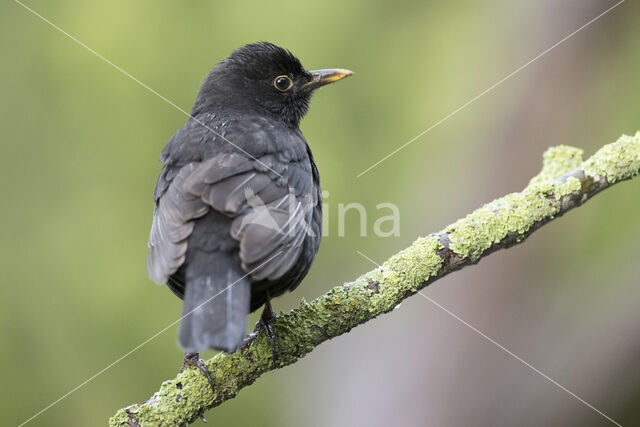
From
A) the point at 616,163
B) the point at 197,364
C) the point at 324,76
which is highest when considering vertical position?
the point at 324,76

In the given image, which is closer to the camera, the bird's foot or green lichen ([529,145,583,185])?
the bird's foot

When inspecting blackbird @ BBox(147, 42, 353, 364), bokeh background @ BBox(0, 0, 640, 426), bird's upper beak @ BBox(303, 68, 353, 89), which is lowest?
bokeh background @ BBox(0, 0, 640, 426)

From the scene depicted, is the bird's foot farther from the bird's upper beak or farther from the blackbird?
the bird's upper beak

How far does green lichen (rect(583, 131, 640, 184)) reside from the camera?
3.79 meters

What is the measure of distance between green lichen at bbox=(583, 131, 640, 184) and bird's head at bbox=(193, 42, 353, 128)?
175 centimetres

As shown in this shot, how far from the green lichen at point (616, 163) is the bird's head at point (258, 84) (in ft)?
5.74

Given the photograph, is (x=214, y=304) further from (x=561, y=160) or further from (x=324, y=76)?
(x=561, y=160)

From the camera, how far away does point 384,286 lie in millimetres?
3465

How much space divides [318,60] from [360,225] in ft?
5.00

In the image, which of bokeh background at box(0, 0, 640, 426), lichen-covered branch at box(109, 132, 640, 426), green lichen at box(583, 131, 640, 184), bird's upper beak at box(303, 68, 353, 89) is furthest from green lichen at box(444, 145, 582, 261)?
bird's upper beak at box(303, 68, 353, 89)

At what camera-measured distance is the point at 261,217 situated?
335 cm

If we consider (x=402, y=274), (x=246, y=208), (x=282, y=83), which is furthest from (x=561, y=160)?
(x=246, y=208)

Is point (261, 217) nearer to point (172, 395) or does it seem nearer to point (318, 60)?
point (172, 395)

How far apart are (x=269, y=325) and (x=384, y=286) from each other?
22.1 inches
